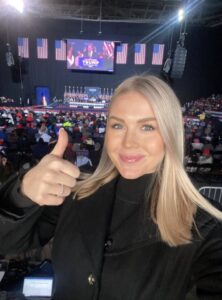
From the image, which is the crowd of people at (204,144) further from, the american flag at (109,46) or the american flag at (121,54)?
the american flag at (109,46)

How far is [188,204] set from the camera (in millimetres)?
1004

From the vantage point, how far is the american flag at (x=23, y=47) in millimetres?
14273

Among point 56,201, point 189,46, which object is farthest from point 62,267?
point 189,46

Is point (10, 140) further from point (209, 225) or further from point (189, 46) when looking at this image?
point (189, 46)

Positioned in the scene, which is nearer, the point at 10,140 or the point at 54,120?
the point at 10,140

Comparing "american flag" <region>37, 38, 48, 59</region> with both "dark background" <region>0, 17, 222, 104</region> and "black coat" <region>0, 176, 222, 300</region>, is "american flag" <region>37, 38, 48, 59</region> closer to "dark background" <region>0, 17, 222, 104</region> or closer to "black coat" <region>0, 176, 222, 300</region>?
"dark background" <region>0, 17, 222, 104</region>

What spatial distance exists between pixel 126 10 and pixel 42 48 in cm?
479

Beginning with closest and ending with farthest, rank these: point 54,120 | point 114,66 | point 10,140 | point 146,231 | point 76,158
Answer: point 146,231 < point 76,158 < point 10,140 < point 54,120 < point 114,66

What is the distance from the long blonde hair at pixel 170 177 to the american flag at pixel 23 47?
15.0 metres

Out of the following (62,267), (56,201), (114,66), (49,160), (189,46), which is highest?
(189,46)

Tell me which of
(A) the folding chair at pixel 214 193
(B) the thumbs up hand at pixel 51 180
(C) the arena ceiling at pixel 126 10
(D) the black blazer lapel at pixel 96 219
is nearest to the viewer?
(B) the thumbs up hand at pixel 51 180

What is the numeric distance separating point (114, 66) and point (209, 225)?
1460 centimetres

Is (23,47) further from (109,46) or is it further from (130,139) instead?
(130,139)

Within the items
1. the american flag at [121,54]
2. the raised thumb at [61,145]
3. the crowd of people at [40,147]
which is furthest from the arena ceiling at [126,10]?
the raised thumb at [61,145]
